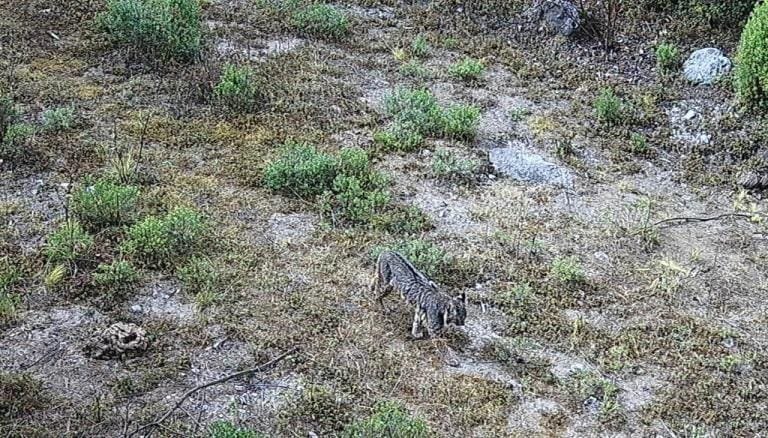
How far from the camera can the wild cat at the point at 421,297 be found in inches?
243

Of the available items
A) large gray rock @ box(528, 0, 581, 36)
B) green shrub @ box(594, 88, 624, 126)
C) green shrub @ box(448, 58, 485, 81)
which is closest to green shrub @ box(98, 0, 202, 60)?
green shrub @ box(448, 58, 485, 81)

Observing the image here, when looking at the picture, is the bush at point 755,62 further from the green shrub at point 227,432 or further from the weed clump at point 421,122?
the green shrub at point 227,432

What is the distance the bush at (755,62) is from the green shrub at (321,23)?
15.4 feet

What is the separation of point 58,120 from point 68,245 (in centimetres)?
238

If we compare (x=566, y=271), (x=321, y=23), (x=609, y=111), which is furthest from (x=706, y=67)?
(x=321, y=23)

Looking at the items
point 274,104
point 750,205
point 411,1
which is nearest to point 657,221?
point 750,205

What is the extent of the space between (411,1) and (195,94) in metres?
4.10

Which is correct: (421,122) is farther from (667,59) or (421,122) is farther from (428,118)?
(667,59)

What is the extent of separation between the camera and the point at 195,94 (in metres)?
9.43

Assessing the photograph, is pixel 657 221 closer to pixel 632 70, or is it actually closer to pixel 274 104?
pixel 632 70

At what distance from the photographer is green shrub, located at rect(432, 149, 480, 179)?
8.39 meters

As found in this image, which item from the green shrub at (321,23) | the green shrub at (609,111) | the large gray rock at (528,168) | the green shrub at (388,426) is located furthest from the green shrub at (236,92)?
the green shrub at (388,426)

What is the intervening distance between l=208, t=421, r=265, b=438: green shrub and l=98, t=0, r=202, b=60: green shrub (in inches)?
226

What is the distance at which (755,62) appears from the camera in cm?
908
